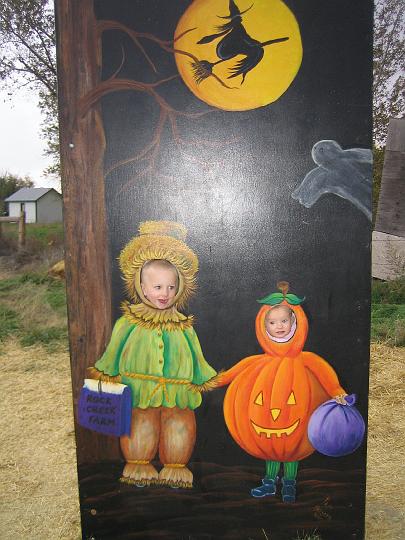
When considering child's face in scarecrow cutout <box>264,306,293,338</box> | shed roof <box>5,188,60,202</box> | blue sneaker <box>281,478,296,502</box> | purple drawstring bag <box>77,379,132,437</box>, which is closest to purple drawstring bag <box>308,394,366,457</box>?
blue sneaker <box>281,478,296,502</box>

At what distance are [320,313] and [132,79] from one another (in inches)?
43.4

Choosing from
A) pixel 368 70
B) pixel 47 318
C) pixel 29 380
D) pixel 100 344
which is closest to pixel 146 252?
pixel 100 344

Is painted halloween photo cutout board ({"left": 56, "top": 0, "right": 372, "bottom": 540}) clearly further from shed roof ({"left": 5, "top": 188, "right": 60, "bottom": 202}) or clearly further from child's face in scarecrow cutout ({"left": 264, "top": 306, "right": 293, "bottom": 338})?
shed roof ({"left": 5, "top": 188, "right": 60, "bottom": 202})

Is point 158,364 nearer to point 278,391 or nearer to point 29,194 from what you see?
point 278,391

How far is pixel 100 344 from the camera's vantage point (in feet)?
6.08

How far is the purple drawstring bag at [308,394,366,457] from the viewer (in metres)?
1.83

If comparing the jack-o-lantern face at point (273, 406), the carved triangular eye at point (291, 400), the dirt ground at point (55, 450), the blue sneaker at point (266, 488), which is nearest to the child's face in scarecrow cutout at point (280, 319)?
the jack-o-lantern face at point (273, 406)

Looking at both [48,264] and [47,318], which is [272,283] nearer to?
[47,318]

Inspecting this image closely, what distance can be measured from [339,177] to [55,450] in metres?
2.53

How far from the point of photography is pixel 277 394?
1844 mm

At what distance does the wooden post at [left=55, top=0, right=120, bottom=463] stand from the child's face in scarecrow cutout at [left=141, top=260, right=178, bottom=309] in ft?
0.49

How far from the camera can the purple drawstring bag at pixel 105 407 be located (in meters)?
1.86

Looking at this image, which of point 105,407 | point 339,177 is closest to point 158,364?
point 105,407

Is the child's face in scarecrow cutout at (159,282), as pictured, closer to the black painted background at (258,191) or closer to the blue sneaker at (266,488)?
the black painted background at (258,191)
